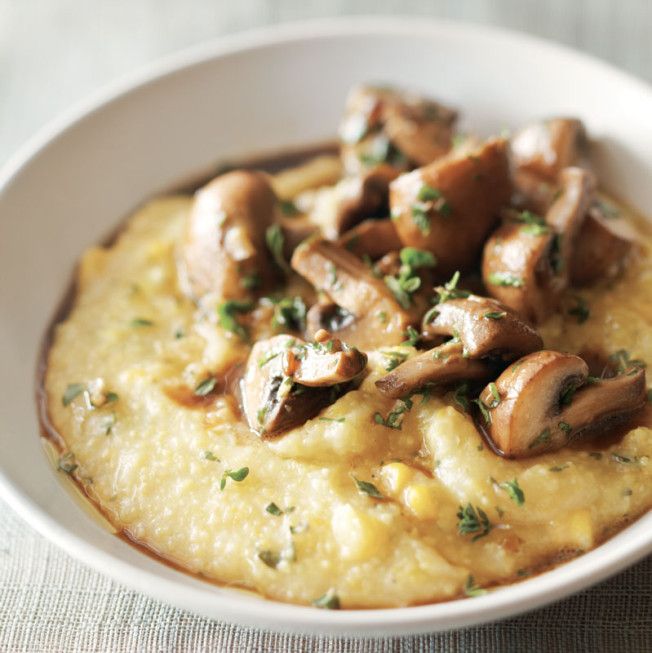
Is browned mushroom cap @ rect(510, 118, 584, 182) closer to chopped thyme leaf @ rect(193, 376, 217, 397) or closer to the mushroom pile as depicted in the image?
the mushroom pile

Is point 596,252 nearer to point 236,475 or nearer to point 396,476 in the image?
point 396,476

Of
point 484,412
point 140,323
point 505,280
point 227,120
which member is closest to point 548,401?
point 484,412

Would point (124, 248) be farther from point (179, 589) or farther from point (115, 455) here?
point (179, 589)

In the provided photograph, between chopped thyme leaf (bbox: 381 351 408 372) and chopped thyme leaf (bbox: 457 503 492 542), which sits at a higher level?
chopped thyme leaf (bbox: 381 351 408 372)

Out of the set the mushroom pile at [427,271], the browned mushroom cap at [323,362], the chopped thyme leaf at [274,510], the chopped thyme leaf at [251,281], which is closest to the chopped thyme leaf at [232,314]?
the mushroom pile at [427,271]

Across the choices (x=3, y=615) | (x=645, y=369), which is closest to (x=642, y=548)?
(x=645, y=369)

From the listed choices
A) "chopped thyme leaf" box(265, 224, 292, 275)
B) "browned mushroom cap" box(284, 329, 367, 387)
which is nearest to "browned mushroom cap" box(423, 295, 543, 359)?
"browned mushroom cap" box(284, 329, 367, 387)
